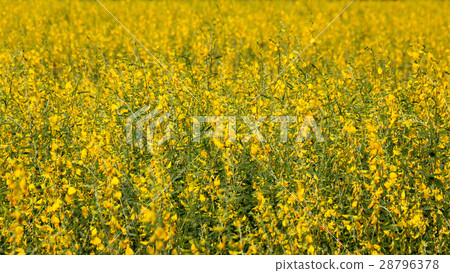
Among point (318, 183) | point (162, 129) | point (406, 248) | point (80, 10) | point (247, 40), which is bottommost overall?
point (406, 248)

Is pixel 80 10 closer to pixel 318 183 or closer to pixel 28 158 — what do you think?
pixel 28 158

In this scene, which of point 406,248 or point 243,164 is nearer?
point 406,248

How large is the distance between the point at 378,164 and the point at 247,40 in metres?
4.24

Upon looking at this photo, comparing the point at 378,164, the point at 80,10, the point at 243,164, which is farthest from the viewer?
the point at 80,10

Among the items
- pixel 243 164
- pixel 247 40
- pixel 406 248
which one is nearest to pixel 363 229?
pixel 406 248

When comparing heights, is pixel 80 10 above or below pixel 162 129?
above

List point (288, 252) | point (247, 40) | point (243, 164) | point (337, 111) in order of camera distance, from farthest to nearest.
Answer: point (247, 40)
point (337, 111)
point (243, 164)
point (288, 252)

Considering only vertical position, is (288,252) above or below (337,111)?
below

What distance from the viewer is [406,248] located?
2865 mm

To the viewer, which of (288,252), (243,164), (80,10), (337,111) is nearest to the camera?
(288,252)

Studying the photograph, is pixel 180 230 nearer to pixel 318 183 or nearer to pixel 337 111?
pixel 318 183

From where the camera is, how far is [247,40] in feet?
22.0
